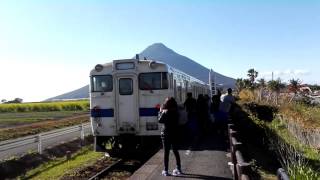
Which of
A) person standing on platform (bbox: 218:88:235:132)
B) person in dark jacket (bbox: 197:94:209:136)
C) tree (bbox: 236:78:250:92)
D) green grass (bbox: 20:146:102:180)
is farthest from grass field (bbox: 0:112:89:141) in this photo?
tree (bbox: 236:78:250:92)

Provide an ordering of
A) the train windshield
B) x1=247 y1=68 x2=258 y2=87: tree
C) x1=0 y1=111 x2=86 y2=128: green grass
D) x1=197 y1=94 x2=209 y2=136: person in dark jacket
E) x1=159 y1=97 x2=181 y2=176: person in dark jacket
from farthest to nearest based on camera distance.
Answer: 1. x1=247 y1=68 x2=258 y2=87: tree
2. x1=0 y1=111 x2=86 y2=128: green grass
3. x1=197 y1=94 x2=209 y2=136: person in dark jacket
4. the train windshield
5. x1=159 y1=97 x2=181 y2=176: person in dark jacket

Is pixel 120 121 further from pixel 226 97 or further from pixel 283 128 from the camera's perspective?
pixel 283 128

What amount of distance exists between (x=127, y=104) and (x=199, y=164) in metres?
4.84

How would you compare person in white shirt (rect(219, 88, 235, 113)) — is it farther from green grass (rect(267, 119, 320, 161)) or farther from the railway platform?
green grass (rect(267, 119, 320, 161))

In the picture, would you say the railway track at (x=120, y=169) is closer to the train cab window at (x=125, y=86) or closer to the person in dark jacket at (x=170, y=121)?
the train cab window at (x=125, y=86)

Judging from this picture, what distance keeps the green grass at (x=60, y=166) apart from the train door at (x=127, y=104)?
222cm

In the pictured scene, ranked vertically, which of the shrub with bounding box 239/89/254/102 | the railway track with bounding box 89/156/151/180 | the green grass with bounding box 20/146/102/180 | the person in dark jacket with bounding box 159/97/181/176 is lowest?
the green grass with bounding box 20/146/102/180

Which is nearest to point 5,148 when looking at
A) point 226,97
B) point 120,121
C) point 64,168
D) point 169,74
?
point 64,168

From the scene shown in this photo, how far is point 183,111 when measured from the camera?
21.4m

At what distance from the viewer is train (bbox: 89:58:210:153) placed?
17547 mm

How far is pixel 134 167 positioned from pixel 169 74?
3423 mm

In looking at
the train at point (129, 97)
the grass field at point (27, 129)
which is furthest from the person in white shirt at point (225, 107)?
the grass field at point (27, 129)

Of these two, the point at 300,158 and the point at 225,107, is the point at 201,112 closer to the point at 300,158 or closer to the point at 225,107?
the point at 225,107

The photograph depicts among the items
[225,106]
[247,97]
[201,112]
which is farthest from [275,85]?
[225,106]
